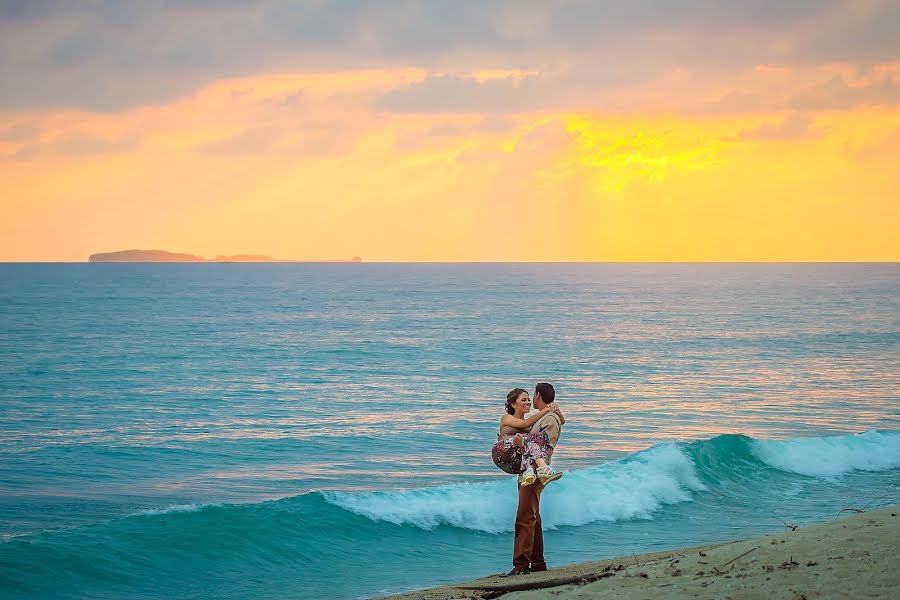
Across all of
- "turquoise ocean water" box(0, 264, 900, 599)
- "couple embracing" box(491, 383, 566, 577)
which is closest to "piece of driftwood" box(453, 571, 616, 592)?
"couple embracing" box(491, 383, 566, 577)

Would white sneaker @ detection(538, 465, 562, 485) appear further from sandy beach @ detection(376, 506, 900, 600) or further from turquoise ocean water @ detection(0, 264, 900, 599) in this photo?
turquoise ocean water @ detection(0, 264, 900, 599)

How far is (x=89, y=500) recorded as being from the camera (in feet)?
55.3

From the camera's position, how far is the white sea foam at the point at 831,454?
64.2 ft

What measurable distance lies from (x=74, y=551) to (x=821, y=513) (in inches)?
500

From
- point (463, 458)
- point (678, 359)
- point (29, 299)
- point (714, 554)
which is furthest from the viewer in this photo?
point (29, 299)

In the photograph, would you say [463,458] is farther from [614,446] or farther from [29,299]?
[29,299]

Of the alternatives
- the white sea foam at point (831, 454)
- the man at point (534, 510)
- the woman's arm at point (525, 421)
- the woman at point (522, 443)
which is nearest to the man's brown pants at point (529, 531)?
the man at point (534, 510)

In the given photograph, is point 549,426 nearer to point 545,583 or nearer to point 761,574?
point 545,583

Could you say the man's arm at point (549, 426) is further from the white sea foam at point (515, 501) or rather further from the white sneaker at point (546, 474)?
the white sea foam at point (515, 501)

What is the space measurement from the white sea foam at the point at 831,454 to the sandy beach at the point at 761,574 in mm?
9984

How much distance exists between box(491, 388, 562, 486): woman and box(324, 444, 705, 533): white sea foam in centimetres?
620

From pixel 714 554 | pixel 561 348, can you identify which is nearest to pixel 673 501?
pixel 714 554

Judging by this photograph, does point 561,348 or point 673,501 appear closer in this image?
point 673,501

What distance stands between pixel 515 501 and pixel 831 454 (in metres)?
8.79
